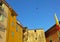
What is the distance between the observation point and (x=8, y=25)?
4144 cm

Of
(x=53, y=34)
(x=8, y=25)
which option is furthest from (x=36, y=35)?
(x=8, y=25)

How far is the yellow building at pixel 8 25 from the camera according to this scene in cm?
3844

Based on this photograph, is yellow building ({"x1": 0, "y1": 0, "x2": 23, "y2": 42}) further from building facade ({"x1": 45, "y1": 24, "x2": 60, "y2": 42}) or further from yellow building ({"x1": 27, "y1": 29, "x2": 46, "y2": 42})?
yellow building ({"x1": 27, "y1": 29, "x2": 46, "y2": 42})

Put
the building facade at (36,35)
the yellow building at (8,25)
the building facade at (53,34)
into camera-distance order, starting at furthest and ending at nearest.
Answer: the building facade at (36,35) → the building facade at (53,34) → the yellow building at (8,25)

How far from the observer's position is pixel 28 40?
60.1 metres

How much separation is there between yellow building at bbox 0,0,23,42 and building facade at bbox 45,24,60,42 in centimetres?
1303

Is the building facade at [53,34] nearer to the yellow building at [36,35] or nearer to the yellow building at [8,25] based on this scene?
the yellow building at [36,35]

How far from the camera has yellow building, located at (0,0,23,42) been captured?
38.4 metres

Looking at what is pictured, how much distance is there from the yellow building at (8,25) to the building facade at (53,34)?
13033 mm

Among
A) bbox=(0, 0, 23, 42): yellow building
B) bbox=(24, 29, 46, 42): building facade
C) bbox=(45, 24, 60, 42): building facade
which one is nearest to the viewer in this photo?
bbox=(0, 0, 23, 42): yellow building

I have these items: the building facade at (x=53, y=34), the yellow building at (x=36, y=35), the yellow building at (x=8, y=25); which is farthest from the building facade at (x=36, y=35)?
the yellow building at (x=8, y=25)

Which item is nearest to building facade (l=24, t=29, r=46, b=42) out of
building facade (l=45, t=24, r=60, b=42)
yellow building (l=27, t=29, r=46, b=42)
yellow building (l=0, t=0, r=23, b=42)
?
yellow building (l=27, t=29, r=46, b=42)

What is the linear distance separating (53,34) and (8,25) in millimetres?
18377

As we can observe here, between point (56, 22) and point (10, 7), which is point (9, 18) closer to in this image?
point (10, 7)
